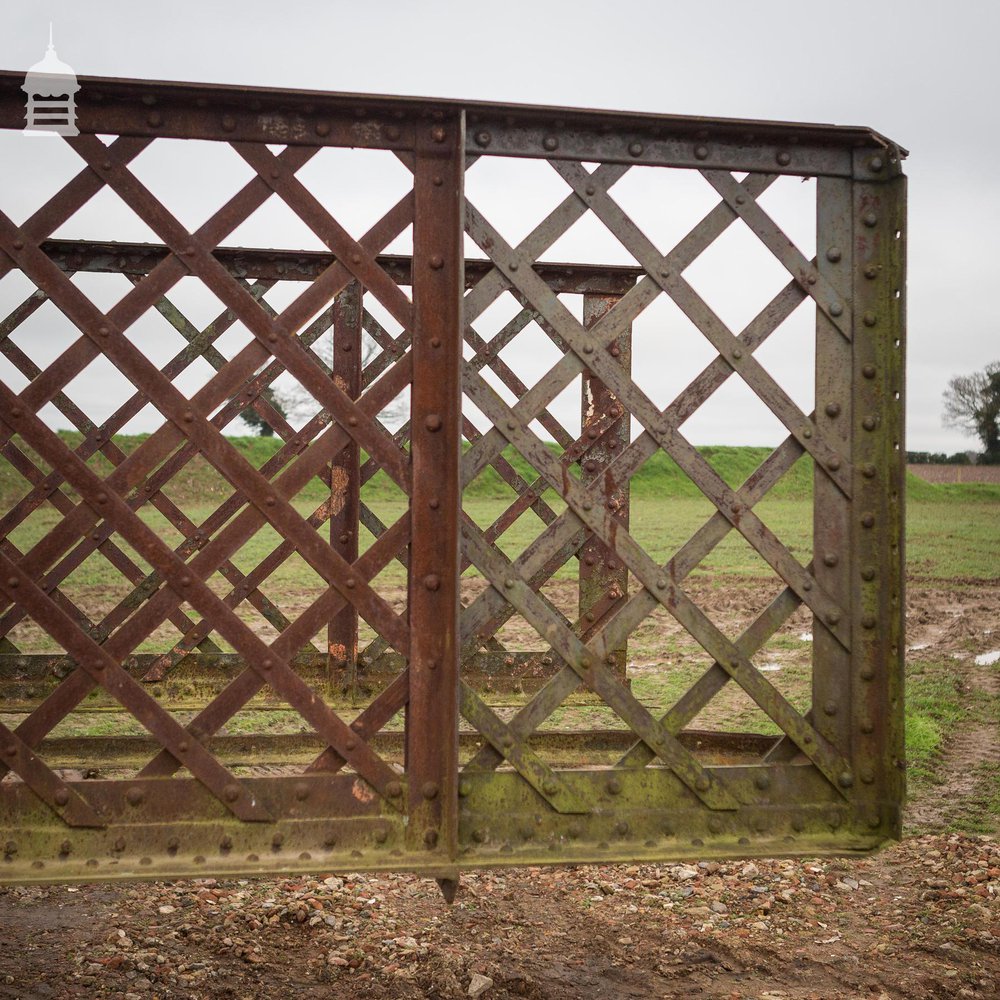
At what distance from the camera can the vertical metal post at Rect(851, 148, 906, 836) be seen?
361 centimetres

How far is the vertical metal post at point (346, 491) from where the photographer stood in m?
6.65

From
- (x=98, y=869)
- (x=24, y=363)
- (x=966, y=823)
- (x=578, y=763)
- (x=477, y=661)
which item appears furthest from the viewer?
(x=24, y=363)

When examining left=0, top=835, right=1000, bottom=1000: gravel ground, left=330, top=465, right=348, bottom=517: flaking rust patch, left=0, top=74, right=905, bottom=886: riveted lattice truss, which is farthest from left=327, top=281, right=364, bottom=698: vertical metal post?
left=0, top=74, right=905, bottom=886: riveted lattice truss

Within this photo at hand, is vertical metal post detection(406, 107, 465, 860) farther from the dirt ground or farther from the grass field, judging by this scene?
the grass field

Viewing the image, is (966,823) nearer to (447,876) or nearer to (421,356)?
(447,876)

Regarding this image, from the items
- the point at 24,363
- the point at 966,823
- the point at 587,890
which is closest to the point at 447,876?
the point at 587,890

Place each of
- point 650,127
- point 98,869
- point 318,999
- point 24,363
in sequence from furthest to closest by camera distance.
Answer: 1. point 24,363
2. point 318,999
3. point 650,127
4. point 98,869

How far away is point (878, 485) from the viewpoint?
143 inches

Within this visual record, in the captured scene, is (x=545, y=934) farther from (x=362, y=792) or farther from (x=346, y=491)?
(x=346, y=491)

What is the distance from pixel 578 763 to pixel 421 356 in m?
2.93

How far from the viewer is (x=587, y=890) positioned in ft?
18.4

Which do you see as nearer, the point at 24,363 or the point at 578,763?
the point at 578,763

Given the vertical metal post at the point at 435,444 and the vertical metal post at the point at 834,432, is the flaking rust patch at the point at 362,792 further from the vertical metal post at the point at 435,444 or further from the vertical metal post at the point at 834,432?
the vertical metal post at the point at 834,432

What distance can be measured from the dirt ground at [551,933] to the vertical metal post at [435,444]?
173 cm
